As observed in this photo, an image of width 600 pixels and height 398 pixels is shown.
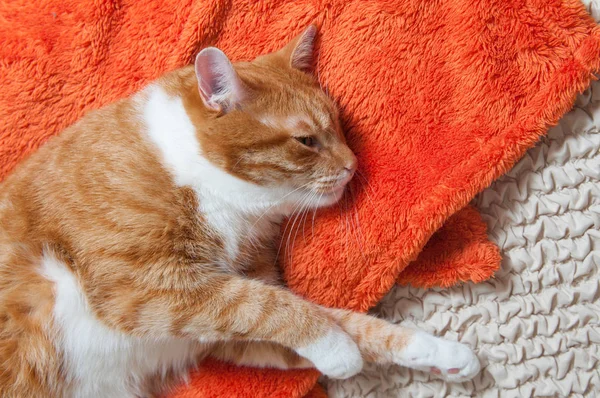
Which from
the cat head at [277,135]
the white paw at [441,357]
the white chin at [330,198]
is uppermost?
the cat head at [277,135]

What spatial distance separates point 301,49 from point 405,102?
31 cm

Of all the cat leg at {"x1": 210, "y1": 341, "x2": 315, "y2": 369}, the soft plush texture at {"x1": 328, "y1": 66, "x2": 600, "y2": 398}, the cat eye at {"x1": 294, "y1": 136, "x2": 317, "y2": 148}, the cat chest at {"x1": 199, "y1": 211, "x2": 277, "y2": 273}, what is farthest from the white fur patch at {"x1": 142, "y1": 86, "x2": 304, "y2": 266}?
the soft plush texture at {"x1": 328, "y1": 66, "x2": 600, "y2": 398}

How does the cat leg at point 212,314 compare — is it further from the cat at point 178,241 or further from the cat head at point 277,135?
the cat head at point 277,135

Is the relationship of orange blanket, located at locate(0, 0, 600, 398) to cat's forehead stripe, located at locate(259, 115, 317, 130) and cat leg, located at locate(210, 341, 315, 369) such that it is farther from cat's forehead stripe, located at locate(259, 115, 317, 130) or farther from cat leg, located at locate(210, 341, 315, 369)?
cat's forehead stripe, located at locate(259, 115, 317, 130)

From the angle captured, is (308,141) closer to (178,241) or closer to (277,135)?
(277,135)

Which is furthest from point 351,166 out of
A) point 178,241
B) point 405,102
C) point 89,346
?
point 89,346

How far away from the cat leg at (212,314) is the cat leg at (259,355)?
12cm

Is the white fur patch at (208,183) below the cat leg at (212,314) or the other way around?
the other way around

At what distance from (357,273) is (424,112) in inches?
17.7

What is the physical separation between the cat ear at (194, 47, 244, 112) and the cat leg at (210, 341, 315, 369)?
63cm

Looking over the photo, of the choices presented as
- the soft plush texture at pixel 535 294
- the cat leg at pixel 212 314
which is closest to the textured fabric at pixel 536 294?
the soft plush texture at pixel 535 294

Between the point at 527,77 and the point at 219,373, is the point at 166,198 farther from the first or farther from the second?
the point at 527,77

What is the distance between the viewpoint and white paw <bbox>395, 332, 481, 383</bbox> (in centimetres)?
126

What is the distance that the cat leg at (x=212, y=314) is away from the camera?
116cm
